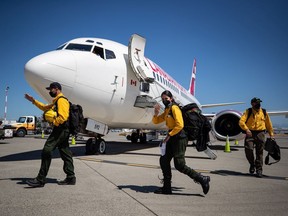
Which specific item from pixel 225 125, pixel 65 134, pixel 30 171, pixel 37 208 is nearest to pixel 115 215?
pixel 37 208

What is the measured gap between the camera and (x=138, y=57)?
33.0 feet

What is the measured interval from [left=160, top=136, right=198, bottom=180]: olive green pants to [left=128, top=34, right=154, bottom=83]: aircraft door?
5.53 m

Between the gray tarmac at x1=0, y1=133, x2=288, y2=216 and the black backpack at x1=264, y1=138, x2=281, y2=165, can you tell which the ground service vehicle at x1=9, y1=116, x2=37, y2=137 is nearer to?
the gray tarmac at x1=0, y1=133, x2=288, y2=216

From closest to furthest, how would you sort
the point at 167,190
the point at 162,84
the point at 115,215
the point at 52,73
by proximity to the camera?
the point at 115,215 < the point at 167,190 < the point at 52,73 < the point at 162,84

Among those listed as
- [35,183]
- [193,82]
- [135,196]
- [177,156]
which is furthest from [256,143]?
[193,82]

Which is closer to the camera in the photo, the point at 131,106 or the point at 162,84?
the point at 131,106

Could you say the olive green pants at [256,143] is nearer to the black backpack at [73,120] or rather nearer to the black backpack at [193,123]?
the black backpack at [193,123]

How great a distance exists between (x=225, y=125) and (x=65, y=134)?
39.7 feet

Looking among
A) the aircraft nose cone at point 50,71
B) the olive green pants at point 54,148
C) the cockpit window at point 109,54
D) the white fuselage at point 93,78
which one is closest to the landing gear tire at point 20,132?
the white fuselage at point 93,78

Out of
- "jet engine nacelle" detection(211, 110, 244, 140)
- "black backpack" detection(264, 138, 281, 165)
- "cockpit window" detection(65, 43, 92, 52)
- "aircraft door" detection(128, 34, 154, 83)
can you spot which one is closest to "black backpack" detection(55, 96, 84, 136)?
"cockpit window" detection(65, 43, 92, 52)

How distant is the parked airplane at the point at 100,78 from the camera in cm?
708

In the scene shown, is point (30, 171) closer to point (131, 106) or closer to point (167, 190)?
point (167, 190)

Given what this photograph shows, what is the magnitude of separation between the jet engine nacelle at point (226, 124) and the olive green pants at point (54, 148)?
1088cm

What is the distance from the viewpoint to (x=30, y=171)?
5.89 meters
